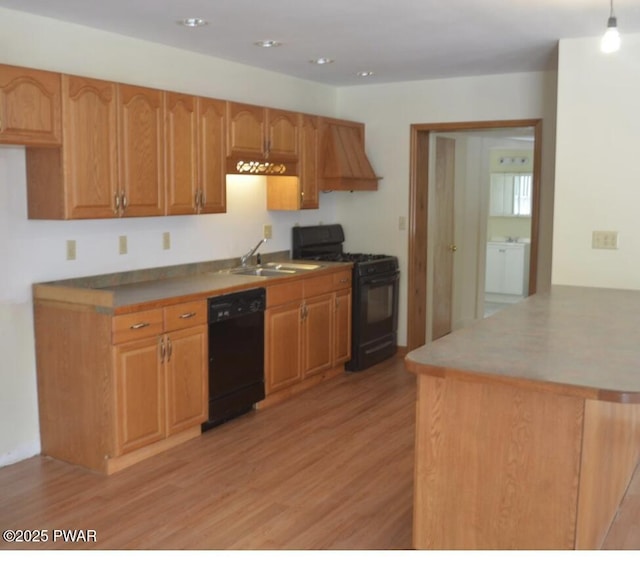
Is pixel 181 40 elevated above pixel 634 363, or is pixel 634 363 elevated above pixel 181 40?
pixel 181 40

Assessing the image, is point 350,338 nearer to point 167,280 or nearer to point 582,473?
point 167,280

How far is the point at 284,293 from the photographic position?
500 cm

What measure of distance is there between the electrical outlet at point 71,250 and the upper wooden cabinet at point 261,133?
1209mm

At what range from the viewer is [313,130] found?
5.67 meters

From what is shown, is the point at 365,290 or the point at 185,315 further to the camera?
the point at 365,290

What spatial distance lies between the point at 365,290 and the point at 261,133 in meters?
1.62

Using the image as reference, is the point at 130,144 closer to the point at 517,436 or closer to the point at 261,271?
the point at 261,271

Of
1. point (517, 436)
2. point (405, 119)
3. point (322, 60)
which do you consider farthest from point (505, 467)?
point (405, 119)

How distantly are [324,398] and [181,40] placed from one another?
264cm

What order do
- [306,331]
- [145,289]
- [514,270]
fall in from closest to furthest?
[145,289] < [306,331] < [514,270]

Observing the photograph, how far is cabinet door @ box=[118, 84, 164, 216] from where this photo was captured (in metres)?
3.98

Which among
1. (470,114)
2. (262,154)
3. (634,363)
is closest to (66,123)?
(262,154)

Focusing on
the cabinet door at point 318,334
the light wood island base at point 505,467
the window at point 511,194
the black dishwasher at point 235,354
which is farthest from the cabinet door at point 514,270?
the light wood island base at point 505,467

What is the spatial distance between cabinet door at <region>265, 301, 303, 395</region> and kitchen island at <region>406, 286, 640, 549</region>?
7.10 feet
